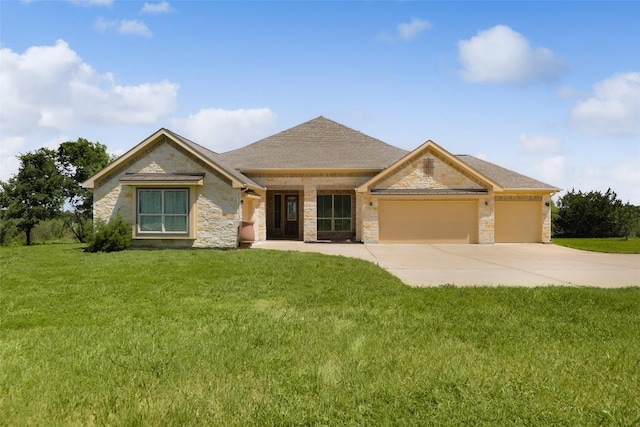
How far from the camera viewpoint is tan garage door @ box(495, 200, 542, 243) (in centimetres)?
2455

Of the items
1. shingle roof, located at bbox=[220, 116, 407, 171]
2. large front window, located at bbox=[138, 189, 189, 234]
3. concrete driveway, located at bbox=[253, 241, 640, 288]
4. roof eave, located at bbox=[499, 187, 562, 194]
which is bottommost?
concrete driveway, located at bbox=[253, 241, 640, 288]

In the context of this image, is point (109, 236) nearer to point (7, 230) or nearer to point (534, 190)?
point (7, 230)

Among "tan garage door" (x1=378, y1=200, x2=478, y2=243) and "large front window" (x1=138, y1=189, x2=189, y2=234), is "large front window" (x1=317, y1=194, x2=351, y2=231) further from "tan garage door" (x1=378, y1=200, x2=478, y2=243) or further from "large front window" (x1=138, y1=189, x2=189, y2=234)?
"large front window" (x1=138, y1=189, x2=189, y2=234)

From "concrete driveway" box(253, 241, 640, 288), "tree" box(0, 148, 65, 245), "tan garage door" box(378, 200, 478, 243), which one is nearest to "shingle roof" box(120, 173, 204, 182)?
"concrete driveway" box(253, 241, 640, 288)

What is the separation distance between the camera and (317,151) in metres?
27.1

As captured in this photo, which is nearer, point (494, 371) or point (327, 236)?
point (494, 371)

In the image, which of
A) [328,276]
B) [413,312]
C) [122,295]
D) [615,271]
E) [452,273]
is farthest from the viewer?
[615,271]

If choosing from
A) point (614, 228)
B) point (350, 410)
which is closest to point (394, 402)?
point (350, 410)

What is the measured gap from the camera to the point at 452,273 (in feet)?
39.6

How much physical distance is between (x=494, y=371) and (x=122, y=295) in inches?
275

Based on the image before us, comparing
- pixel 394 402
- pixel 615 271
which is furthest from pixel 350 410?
pixel 615 271

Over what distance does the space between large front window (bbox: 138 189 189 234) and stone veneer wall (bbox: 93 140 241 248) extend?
399 millimetres

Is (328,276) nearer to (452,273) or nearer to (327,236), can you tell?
(452,273)

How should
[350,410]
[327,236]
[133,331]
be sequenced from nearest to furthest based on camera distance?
[350,410] → [133,331] → [327,236]
